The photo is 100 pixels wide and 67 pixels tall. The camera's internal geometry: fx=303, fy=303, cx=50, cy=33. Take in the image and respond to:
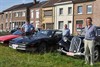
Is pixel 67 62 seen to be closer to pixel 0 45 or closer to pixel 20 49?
Answer: pixel 20 49

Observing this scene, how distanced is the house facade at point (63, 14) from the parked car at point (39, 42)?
42.1 meters

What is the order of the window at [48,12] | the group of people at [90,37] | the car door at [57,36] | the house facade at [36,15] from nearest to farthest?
the group of people at [90,37]
the car door at [57,36]
the window at [48,12]
the house facade at [36,15]

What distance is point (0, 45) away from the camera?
2147 cm

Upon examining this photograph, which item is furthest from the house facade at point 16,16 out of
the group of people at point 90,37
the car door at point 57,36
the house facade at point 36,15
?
the group of people at point 90,37

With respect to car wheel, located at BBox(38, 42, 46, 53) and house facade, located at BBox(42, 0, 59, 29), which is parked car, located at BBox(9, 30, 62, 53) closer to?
car wheel, located at BBox(38, 42, 46, 53)

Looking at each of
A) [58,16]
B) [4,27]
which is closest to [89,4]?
[58,16]

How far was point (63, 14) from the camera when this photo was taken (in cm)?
6462

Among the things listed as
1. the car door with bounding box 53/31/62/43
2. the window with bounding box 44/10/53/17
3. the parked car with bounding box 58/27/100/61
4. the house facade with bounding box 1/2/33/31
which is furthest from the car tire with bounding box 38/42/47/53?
the house facade with bounding box 1/2/33/31

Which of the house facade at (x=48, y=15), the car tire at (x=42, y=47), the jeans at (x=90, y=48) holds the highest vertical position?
the house facade at (x=48, y=15)

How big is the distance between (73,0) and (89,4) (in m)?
5.71

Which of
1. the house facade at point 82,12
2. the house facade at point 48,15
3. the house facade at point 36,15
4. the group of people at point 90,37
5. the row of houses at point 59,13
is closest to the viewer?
the group of people at point 90,37

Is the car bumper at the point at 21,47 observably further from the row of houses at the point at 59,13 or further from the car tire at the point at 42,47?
the row of houses at the point at 59,13

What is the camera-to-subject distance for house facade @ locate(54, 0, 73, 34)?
61.8 m

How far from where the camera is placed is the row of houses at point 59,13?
187 ft
